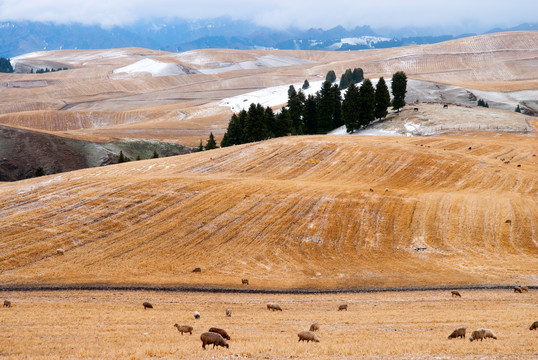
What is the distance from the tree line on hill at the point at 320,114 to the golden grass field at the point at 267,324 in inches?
2877

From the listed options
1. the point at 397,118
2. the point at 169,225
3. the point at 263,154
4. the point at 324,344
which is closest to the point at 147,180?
the point at 169,225

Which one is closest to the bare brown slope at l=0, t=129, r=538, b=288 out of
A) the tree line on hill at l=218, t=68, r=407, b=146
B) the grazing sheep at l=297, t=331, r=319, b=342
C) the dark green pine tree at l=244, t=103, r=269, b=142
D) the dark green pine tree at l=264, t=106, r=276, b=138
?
the grazing sheep at l=297, t=331, r=319, b=342

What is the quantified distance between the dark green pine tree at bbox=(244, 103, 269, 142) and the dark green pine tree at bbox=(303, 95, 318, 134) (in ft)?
55.3

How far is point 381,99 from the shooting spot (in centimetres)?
11800

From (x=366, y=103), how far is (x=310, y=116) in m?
15.6

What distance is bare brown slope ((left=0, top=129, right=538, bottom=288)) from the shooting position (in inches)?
1829

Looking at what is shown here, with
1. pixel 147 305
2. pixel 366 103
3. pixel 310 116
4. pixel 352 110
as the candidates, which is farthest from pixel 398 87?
pixel 147 305

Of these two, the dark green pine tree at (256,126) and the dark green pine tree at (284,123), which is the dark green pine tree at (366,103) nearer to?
the dark green pine tree at (284,123)

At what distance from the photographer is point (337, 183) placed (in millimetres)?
71938

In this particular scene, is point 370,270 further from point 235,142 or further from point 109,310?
point 235,142

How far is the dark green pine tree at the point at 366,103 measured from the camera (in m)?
114

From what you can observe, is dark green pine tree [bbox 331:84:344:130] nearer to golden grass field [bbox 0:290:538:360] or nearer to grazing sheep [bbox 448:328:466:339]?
golden grass field [bbox 0:290:538:360]

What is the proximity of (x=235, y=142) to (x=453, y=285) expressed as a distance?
257ft

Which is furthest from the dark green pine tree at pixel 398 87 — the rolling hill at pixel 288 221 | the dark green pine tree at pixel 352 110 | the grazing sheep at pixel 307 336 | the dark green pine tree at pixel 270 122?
the grazing sheep at pixel 307 336
